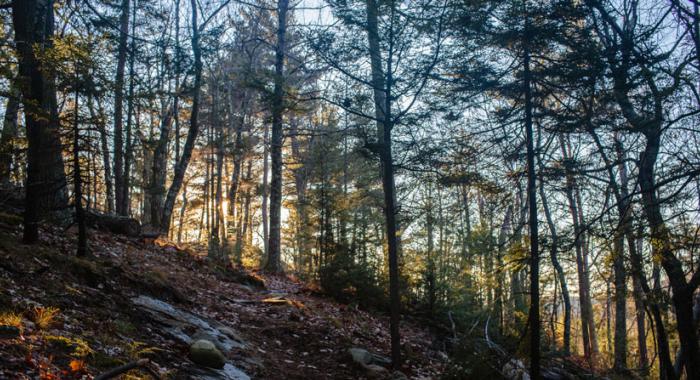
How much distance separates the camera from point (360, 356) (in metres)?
7.93

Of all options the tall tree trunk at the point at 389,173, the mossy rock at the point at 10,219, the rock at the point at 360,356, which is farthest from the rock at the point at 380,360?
the mossy rock at the point at 10,219

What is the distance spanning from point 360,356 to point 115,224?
799 centimetres

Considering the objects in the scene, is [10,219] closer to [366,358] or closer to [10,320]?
[10,320]

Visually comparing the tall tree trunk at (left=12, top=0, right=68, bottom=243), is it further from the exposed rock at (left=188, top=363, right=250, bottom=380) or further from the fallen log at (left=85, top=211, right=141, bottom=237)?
the fallen log at (left=85, top=211, right=141, bottom=237)

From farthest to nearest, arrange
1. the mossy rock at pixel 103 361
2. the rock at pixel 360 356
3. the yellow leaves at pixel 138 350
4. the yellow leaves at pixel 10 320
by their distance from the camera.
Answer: the rock at pixel 360 356
the yellow leaves at pixel 138 350
the mossy rock at pixel 103 361
the yellow leaves at pixel 10 320

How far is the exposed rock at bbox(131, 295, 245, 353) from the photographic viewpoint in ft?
21.5

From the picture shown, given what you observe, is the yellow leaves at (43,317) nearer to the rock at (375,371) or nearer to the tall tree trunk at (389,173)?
the rock at (375,371)

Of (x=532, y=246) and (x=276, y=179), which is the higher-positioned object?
(x=276, y=179)

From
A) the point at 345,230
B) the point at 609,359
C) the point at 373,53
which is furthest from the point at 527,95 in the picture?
the point at 609,359

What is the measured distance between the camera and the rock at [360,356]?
7.81 m

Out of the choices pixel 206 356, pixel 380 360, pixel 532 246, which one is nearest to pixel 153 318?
pixel 206 356

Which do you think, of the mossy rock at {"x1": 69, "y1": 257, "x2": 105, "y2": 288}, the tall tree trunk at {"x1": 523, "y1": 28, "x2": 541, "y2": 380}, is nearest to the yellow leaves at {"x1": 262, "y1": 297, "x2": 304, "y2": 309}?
the mossy rock at {"x1": 69, "y1": 257, "x2": 105, "y2": 288}

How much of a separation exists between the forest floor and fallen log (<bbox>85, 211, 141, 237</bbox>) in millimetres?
561

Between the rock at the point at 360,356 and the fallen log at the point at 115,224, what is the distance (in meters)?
7.47
